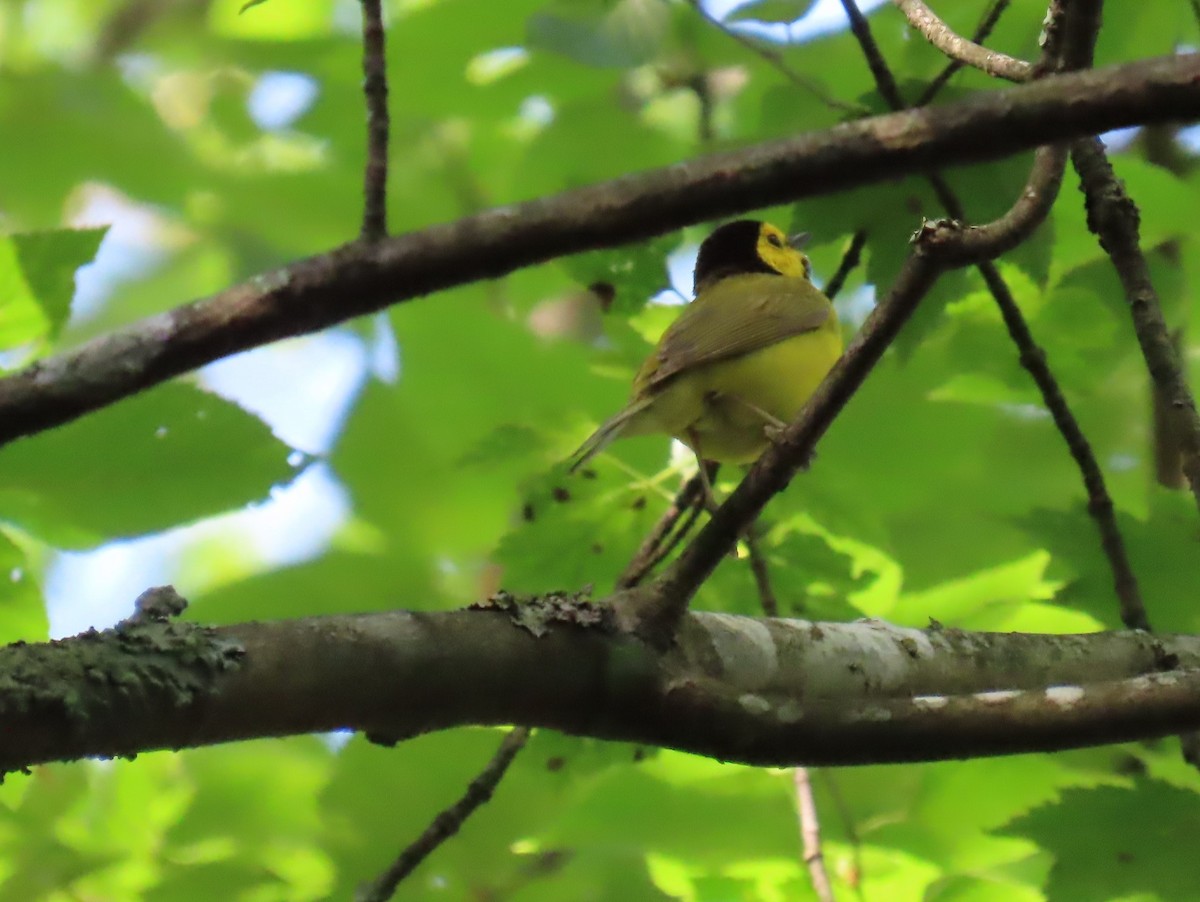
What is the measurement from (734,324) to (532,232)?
240 centimetres

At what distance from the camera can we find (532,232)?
1531mm

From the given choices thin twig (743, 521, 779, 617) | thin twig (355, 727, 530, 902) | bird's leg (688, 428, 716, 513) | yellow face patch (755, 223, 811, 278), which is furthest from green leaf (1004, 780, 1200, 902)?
yellow face patch (755, 223, 811, 278)

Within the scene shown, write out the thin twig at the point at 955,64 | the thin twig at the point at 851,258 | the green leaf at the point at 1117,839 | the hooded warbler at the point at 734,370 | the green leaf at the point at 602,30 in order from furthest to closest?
the hooded warbler at the point at 734,370 → the green leaf at the point at 602,30 → the thin twig at the point at 851,258 → the thin twig at the point at 955,64 → the green leaf at the point at 1117,839

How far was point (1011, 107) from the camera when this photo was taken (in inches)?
57.2

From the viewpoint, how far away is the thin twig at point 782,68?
290cm

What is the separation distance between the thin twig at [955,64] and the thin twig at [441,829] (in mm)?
1668

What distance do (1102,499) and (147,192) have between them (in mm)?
3007

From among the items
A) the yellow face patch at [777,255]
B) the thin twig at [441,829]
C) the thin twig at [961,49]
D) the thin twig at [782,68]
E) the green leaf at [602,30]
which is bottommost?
the thin twig at [441,829]

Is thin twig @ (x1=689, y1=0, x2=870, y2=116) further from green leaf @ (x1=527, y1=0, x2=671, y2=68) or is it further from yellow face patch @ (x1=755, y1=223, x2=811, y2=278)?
yellow face patch @ (x1=755, y1=223, x2=811, y2=278)

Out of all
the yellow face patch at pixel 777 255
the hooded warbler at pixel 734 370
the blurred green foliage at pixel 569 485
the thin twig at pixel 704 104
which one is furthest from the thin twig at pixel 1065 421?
the yellow face patch at pixel 777 255

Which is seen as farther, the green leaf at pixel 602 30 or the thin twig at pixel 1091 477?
the green leaf at pixel 602 30

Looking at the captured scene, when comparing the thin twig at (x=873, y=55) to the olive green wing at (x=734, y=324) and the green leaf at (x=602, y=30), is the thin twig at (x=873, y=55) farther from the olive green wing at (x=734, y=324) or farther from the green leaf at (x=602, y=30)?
the olive green wing at (x=734, y=324)

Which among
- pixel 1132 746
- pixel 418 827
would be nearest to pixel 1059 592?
pixel 1132 746

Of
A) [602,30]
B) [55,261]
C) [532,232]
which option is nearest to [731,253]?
[602,30]
